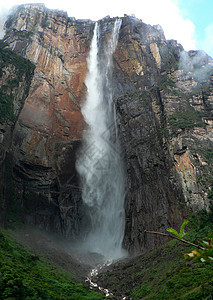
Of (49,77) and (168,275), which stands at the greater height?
(49,77)

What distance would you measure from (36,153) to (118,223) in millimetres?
16460

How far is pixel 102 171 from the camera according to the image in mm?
42812

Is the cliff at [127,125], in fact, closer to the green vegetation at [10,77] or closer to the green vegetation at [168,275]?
the green vegetation at [10,77]

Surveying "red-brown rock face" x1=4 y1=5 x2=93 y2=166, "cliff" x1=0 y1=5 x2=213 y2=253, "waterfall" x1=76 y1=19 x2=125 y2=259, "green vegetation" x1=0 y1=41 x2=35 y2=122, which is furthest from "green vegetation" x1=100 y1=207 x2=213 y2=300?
"green vegetation" x1=0 y1=41 x2=35 y2=122

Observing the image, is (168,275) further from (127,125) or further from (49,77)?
(49,77)

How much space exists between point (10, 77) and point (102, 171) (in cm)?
2007

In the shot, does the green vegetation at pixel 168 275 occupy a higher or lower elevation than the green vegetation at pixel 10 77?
lower

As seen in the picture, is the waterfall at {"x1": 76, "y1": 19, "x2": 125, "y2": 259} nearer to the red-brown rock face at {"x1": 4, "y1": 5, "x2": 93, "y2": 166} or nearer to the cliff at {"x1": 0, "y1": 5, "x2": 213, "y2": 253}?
the cliff at {"x1": 0, "y1": 5, "x2": 213, "y2": 253}

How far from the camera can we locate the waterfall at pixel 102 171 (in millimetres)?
38156

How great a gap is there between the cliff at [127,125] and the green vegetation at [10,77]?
1.55m

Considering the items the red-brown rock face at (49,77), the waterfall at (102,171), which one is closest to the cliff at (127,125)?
the red-brown rock face at (49,77)

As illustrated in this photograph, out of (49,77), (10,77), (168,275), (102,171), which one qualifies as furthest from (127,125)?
(168,275)

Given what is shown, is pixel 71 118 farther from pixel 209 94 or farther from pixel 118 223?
pixel 209 94

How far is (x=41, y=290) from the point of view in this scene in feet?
40.0
